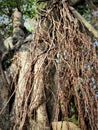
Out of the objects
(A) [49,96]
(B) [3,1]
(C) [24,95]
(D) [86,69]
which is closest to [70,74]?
(D) [86,69]

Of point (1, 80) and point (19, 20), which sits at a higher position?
point (19, 20)

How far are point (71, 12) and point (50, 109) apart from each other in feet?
4.89

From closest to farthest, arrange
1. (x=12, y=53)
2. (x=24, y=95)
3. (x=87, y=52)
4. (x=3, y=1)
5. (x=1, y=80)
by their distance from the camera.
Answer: (x=24, y=95)
(x=87, y=52)
(x=1, y=80)
(x=12, y=53)
(x=3, y=1)

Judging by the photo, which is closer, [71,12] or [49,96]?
[71,12]

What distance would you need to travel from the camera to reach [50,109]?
164 inches

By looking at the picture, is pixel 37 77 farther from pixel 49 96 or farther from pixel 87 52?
pixel 49 96

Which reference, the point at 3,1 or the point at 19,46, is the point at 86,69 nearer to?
the point at 19,46

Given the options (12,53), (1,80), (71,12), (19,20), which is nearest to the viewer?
(71,12)

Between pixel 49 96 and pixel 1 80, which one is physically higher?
pixel 1 80

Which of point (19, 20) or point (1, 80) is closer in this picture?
point (1, 80)

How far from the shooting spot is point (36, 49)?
2.76m

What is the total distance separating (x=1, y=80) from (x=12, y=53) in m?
0.97

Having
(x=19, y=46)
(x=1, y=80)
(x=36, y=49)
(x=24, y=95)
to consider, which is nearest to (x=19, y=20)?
(x=19, y=46)

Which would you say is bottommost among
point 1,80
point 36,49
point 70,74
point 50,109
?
point 50,109
